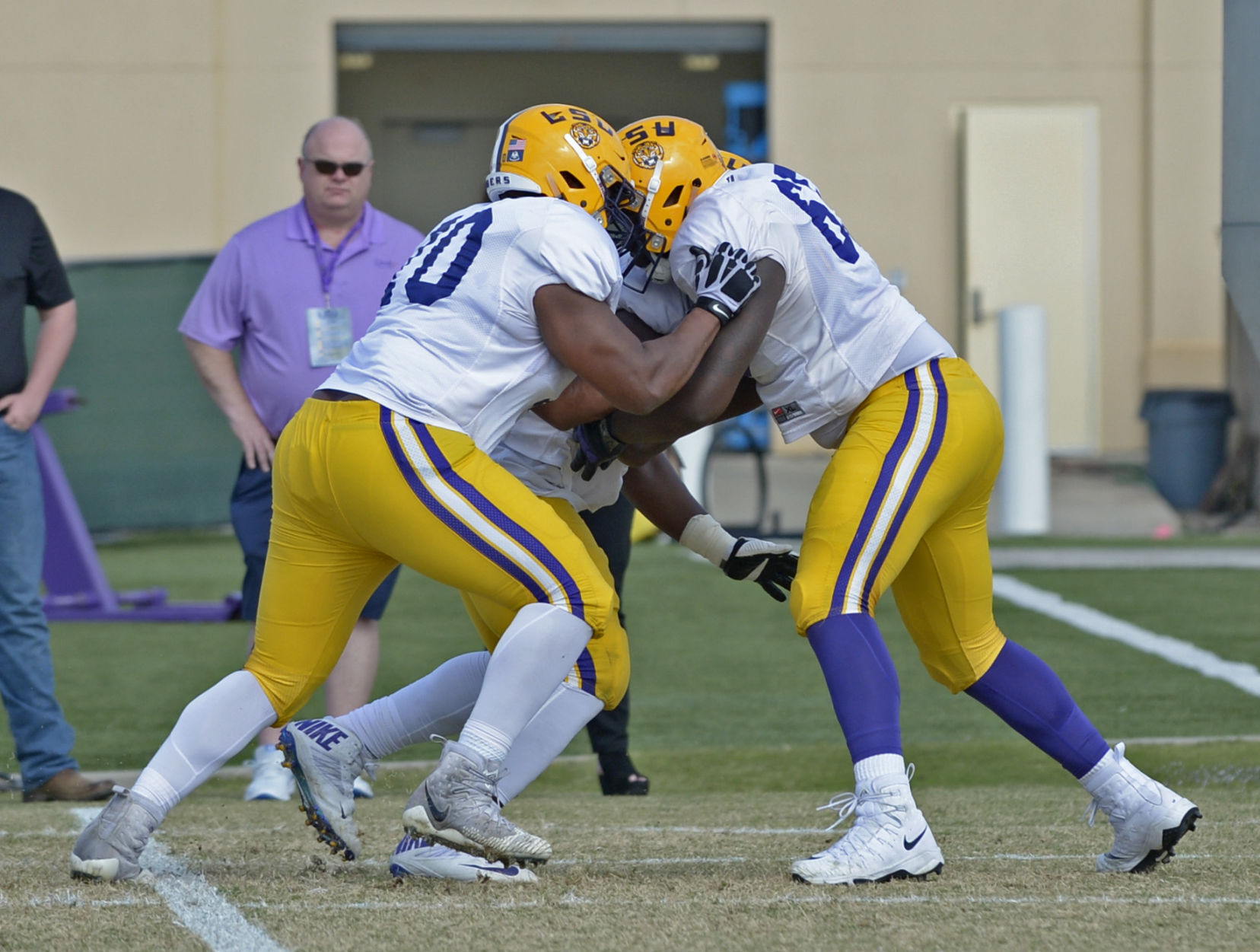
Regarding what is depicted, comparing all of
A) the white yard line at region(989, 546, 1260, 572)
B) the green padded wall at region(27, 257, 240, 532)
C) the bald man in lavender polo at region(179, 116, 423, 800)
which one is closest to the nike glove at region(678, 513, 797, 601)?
the bald man in lavender polo at region(179, 116, 423, 800)

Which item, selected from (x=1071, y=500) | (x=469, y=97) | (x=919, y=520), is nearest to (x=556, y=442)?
(x=919, y=520)

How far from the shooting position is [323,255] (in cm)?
618

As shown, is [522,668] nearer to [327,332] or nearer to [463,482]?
[463,482]

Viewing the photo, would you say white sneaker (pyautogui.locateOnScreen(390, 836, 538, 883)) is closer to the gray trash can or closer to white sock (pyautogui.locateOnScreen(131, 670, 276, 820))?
white sock (pyautogui.locateOnScreen(131, 670, 276, 820))

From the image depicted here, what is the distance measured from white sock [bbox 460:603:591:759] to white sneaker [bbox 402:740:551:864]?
53 millimetres

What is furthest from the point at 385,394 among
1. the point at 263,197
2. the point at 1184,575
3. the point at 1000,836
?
the point at 263,197

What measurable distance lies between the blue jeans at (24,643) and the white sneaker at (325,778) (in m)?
1.94

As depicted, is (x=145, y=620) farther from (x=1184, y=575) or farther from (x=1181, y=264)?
(x=1181, y=264)

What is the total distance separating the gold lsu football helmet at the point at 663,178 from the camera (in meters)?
4.26

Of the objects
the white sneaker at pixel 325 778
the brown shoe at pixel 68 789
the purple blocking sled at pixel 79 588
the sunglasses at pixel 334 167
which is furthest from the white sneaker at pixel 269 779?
the purple blocking sled at pixel 79 588

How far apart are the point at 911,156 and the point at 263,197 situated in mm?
6613

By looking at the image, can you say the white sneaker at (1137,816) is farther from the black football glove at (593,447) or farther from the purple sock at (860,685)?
the black football glove at (593,447)

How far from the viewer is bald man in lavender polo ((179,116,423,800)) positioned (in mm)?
6043

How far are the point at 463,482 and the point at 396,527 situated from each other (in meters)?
0.17
